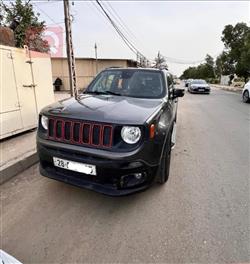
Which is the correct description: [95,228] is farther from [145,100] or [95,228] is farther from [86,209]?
[145,100]

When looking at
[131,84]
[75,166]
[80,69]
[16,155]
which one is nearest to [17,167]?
[16,155]

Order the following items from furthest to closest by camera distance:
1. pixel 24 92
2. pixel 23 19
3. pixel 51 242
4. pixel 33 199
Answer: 1. pixel 23 19
2. pixel 24 92
3. pixel 33 199
4. pixel 51 242

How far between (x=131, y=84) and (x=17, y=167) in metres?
2.39

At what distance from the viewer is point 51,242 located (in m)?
2.16

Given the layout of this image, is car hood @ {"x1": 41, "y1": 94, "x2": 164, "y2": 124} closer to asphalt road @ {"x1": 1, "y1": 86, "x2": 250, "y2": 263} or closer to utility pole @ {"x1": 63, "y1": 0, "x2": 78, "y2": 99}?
asphalt road @ {"x1": 1, "y1": 86, "x2": 250, "y2": 263}

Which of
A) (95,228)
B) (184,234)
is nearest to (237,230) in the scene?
(184,234)

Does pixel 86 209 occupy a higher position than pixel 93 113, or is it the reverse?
pixel 93 113

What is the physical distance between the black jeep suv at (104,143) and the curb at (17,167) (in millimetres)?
1026

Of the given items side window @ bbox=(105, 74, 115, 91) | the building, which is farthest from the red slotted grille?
the building

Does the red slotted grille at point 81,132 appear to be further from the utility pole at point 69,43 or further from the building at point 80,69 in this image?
the building at point 80,69

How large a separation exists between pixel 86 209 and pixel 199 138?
3.78 metres

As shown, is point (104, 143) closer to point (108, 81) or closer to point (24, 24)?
point (108, 81)

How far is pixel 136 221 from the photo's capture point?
8.01ft

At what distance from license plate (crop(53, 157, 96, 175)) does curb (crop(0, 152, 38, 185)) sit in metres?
1.33
